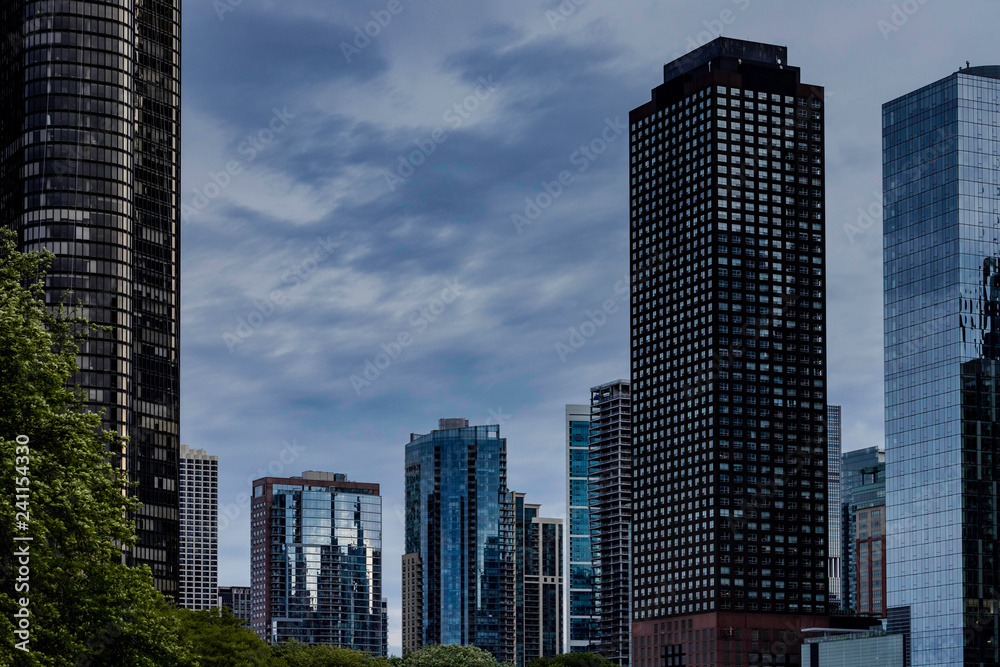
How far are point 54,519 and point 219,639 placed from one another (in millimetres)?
86298

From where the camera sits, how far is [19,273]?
63.8 metres

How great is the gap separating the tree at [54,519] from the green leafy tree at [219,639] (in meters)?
68.7

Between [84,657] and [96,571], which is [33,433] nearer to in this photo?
[96,571]

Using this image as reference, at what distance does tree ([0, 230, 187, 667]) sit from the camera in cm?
5472

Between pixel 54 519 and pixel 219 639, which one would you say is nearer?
pixel 54 519

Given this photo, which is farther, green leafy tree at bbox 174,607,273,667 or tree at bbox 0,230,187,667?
green leafy tree at bbox 174,607,273,667

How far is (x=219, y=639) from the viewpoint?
139250 millimetres

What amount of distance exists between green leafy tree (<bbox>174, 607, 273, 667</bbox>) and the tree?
68.7 metres

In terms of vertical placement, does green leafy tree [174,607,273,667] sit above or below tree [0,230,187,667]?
below

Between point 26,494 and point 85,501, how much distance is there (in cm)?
335

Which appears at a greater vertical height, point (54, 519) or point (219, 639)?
point (54, 519)

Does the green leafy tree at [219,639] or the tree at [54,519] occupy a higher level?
the tree at [54,519]

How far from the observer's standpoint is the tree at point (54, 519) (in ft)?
180

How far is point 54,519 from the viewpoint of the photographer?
56.2m
